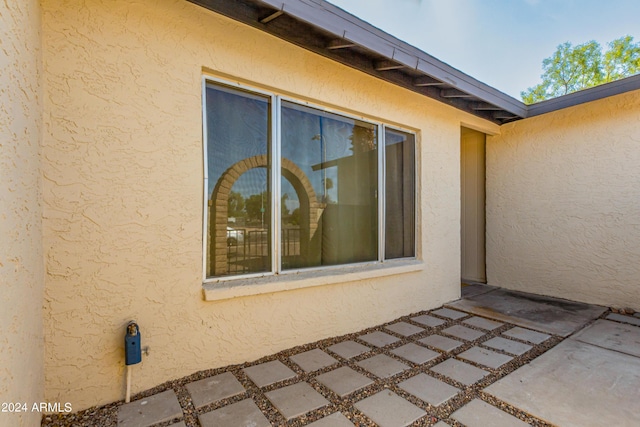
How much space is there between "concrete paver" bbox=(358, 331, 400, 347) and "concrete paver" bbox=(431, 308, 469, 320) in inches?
55.2

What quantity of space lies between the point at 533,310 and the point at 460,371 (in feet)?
10.1

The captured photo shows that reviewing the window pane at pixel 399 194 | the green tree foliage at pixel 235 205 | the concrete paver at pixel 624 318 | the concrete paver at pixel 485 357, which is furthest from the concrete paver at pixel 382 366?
the concrete paver at pixel 624 318

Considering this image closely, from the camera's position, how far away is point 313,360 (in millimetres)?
3404

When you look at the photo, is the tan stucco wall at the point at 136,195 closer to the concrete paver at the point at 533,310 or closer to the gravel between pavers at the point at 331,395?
the gravel between pavers at the point at 331,395

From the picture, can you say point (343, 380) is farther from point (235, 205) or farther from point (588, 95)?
point (588, 95)

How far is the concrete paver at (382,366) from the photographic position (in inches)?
124

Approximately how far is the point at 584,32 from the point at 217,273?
62.6 feet

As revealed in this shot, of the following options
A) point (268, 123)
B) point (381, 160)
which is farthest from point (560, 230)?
point (268, 123)

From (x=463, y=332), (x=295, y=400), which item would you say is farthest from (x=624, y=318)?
(x=295, y=400)

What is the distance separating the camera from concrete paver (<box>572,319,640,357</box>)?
377 centimetres

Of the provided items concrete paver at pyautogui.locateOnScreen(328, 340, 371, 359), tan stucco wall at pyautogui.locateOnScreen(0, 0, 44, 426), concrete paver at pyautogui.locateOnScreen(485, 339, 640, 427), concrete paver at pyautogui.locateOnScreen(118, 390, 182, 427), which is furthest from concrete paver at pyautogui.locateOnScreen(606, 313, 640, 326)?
tan stucco wall at pyautogui.locateOnScreen(0, 0, 44, 426)

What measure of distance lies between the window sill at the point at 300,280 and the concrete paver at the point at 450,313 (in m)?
0.87

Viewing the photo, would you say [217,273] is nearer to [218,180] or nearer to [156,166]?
[218,180]

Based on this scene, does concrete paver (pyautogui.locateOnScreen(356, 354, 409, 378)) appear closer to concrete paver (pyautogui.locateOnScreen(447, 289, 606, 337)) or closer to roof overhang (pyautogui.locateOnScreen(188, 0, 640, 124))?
concrete paver (pyautogui.locateOnScreen(447, 289, 606, 337))
